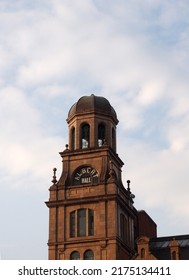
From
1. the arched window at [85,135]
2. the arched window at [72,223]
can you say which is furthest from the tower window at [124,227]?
Result: the arched window at [85,135]

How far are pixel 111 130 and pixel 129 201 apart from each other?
8039mm

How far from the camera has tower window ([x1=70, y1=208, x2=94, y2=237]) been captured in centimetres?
7956

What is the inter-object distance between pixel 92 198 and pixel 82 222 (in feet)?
8.69

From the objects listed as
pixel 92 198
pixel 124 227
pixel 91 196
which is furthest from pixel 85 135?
pixel 124 227

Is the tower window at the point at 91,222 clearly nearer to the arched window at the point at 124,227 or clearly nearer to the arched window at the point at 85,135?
the arched window at the point at 124,227

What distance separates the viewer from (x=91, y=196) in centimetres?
8012

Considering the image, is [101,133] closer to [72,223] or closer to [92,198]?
[92,198]

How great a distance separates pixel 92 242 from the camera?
78.5 metres

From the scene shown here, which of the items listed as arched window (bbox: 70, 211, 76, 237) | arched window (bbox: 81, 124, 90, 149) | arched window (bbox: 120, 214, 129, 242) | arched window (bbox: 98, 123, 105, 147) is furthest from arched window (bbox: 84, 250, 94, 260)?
arched window (bbox: 98, 123, 105, 147)

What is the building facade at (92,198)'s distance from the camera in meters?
78.6
